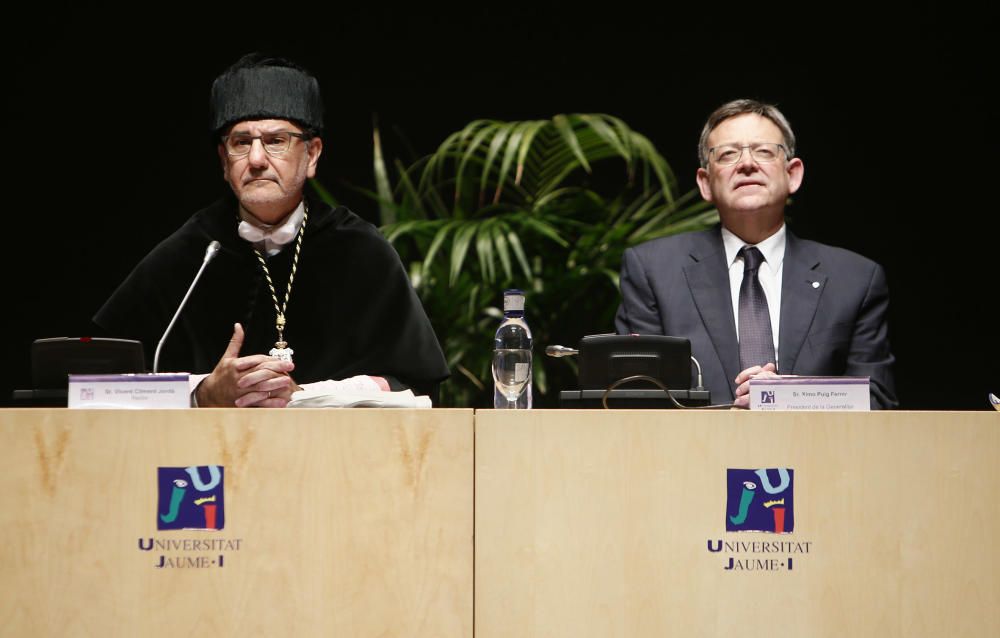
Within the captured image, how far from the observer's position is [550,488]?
6.24 feet

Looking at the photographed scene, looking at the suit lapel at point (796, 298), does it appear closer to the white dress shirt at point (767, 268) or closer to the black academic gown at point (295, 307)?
the white dress shirt at point (767, 268)

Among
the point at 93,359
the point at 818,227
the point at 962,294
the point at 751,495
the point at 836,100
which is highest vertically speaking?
the point at 836,100

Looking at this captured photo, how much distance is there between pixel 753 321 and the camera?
2.99m

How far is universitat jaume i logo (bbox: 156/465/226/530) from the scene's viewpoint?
6.20 feet

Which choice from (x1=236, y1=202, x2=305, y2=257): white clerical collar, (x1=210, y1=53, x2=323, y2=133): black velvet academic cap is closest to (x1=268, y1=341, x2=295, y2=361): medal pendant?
(x1=236, y1=202, x2=305, y2=257): white clerical collar

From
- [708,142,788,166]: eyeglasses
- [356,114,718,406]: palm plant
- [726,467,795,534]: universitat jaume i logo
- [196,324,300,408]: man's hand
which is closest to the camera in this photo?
[726,467,795,534]: universitat jaume i logo

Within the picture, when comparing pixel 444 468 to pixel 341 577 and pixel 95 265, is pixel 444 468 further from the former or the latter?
pixel 95 265

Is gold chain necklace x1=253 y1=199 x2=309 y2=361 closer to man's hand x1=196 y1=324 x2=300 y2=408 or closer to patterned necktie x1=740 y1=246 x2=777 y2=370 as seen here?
man's hand x1=196 y1=324 x2=300 y2=408

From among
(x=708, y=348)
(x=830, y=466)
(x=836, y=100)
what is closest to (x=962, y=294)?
(x=836, y=100)

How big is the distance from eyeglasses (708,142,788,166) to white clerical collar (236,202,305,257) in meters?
1.21

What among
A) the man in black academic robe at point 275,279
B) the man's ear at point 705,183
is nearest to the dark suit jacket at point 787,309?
the man's ear at point 705,183

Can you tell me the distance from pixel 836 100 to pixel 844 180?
32 centimetres

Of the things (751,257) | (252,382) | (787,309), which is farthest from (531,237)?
(252,382)

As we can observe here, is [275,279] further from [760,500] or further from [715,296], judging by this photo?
[760,500]
